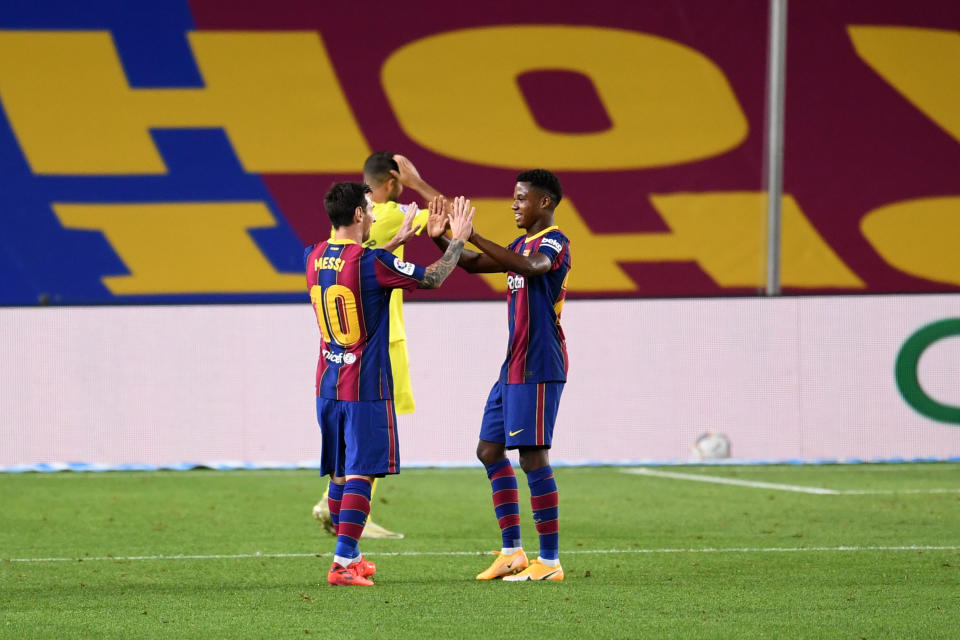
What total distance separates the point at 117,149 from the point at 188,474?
20.7 ft

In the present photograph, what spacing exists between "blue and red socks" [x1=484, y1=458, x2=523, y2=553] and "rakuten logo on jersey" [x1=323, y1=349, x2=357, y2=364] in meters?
0.78

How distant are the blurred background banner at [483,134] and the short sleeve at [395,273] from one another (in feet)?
34.5

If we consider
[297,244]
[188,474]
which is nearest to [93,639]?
[188,474]

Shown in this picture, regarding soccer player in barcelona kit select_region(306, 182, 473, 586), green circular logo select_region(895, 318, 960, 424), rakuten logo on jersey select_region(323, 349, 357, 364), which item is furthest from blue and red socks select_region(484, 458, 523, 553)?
green circular logo select_region(895, 318, 960, 424)

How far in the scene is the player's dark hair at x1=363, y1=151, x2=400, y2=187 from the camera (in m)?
7.80

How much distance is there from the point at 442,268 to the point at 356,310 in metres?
0.41

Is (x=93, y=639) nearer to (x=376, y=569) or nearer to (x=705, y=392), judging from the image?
(x=376, y=569)

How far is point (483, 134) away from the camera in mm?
17781

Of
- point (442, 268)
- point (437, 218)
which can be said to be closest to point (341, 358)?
point (442, 268)

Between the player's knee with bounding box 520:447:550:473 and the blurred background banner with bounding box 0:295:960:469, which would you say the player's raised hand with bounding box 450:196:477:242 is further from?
the blurred background banner with bounding box 0:295:960:469

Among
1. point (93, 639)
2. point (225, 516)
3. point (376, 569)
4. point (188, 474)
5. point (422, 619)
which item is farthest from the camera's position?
point (188, 474)

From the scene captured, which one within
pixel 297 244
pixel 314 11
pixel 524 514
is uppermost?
pixel 314 11

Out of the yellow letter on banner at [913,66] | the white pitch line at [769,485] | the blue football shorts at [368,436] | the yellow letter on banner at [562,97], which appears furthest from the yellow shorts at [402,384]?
the yellow letter on banner at [913,66]

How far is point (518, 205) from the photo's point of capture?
261 inches
